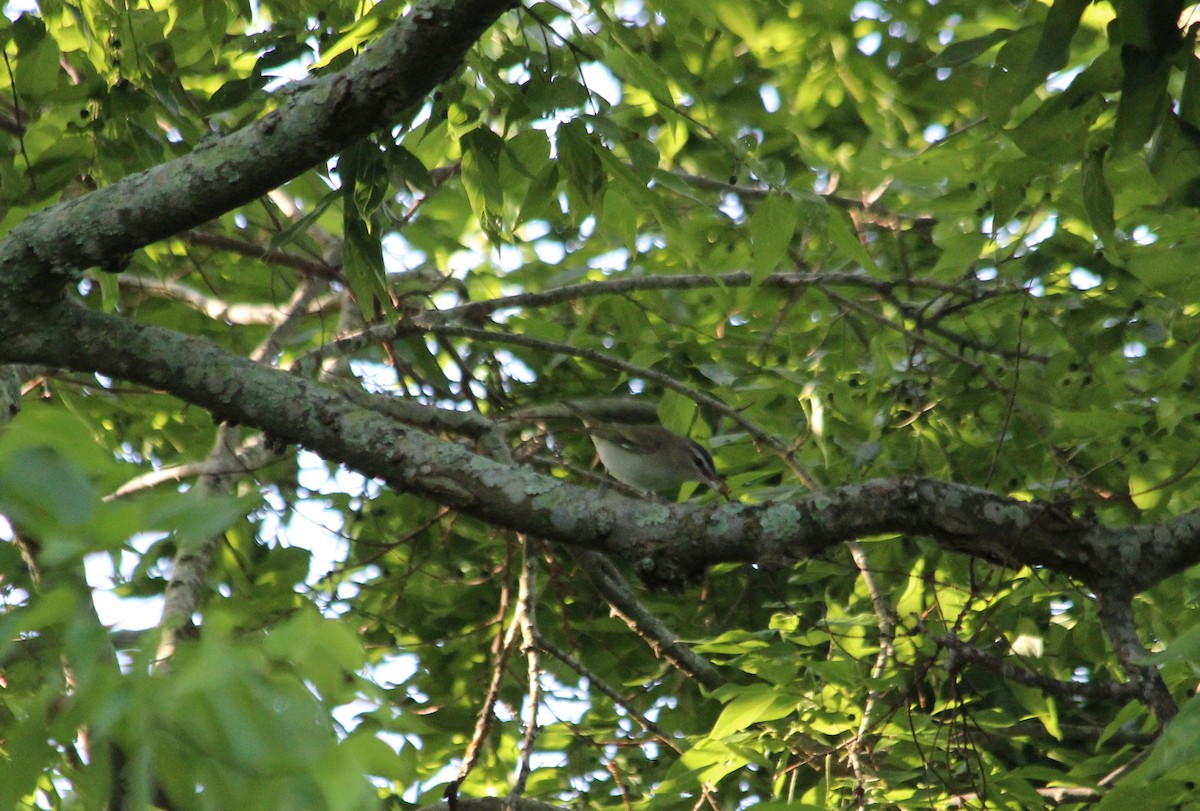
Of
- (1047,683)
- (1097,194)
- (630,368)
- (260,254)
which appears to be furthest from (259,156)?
(260,254)

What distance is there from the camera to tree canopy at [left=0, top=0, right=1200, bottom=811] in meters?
1.56

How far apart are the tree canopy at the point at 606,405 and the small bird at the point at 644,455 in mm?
150

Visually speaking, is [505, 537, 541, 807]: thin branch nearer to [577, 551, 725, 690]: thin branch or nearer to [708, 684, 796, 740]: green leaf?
[577, 551, 725, 690]: thin branch

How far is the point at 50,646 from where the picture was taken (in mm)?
1693

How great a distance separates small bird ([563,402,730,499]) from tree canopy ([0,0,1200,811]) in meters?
0.15

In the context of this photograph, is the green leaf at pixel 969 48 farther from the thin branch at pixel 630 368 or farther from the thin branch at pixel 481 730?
the thin branch at pixel 481 730

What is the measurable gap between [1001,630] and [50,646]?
2.98 metres

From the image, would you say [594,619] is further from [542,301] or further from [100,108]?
[100,108]

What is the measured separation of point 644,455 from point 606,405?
3.54 ft

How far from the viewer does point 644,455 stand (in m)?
5.93

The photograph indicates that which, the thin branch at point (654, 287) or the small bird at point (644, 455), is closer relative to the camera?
the thin branch at point (654, 287)

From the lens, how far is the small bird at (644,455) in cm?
574

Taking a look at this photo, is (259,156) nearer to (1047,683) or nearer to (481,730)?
(1047,683)

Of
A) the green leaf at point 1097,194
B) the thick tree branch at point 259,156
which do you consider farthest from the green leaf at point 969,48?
the thick tree branch at point 259,156
